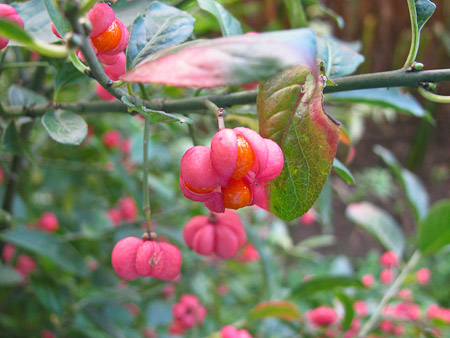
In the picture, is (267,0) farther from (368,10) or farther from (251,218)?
(251,218)

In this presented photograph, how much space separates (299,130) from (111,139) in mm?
1048

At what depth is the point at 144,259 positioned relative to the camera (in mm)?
416

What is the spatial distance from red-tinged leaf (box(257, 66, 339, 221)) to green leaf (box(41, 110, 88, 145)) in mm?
190

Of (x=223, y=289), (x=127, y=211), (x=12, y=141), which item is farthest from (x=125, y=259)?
(x=223, y=289)

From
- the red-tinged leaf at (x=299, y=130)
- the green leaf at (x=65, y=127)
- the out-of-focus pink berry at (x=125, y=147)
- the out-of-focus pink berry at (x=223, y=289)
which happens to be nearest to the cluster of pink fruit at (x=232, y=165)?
the red-tinged leaf at (x=299, y=130)

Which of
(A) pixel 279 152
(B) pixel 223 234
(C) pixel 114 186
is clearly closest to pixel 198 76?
(A) pixel 279 152

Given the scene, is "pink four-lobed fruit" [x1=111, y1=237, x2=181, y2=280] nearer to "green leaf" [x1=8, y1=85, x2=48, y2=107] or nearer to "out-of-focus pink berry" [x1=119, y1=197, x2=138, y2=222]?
"green leaf" [x1=8, y1=85, x2=48, y2=107]

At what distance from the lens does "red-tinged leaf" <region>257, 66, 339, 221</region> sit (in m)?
0.34

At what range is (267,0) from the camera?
2836 mm

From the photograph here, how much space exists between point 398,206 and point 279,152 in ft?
10.7

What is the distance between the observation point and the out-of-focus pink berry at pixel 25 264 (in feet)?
3.43

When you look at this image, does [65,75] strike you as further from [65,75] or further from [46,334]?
[46,334]

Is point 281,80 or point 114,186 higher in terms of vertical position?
point 281,80

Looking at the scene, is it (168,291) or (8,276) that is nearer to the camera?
(8,276)
